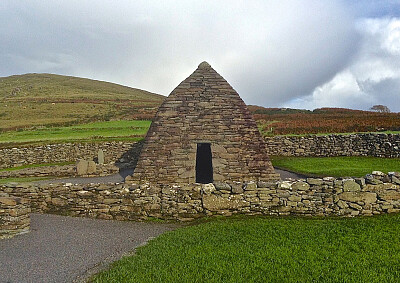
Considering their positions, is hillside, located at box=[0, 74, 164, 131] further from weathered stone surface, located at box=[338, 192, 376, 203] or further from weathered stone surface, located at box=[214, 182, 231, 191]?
weathered stone surface, located at box=[338, 192, 376, 203]

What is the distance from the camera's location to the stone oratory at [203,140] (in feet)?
43.0

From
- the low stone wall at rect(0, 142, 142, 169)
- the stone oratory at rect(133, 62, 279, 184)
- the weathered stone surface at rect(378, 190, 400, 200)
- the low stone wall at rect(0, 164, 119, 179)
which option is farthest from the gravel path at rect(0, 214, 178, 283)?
the low stone wall at rect(0, 142, 142, 169)

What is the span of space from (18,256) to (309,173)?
15.9 m

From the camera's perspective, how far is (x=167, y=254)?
6.27 m

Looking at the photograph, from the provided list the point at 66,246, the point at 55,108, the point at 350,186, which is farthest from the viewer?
the point at 55,108

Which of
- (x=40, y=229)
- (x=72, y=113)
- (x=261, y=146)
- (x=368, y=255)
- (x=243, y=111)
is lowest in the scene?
(x=40, y=229)

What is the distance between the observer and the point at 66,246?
296 inches

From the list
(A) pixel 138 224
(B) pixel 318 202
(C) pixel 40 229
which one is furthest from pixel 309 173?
(C) pixel 40 229

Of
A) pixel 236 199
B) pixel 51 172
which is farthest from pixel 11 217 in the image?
pixel 51 172

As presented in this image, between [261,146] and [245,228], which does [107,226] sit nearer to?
[245,228]

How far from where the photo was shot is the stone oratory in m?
13.1

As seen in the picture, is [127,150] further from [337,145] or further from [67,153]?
[337,145]

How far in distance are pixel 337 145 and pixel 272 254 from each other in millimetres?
22612

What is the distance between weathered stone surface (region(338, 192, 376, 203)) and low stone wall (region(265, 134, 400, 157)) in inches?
617
